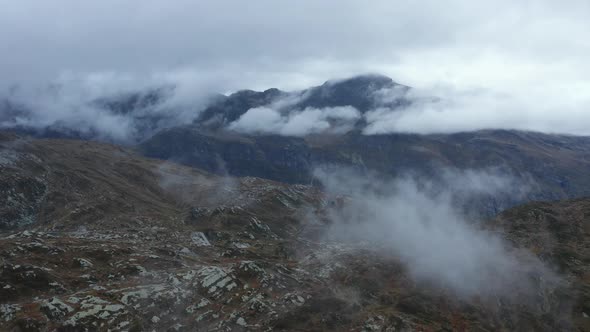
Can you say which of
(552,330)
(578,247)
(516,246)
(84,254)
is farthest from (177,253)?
(578,247)

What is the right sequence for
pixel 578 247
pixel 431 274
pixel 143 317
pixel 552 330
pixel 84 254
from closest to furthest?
pixel 143 317, pixel 552 330, pixel 84 254, pixel 431 274, pixel 578 247

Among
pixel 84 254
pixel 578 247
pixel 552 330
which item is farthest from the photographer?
pixel 578 247

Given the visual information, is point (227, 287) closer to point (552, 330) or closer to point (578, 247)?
point (552, 330)

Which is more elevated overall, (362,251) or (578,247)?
(578,247)

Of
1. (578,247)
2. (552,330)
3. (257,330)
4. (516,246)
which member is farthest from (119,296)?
(578,247)

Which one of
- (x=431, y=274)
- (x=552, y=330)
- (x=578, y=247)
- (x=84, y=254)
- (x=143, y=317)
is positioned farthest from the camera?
(x=578, y=247)

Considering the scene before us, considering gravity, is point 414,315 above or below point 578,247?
below

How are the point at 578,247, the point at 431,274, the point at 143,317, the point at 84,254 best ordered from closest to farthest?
the point at 143,317 → the point at 84,254 → the point at 431,274 → the point at 578,247

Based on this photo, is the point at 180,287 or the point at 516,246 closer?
the point at 180,287

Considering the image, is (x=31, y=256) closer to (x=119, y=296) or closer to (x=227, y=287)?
(x=119, y=296)
